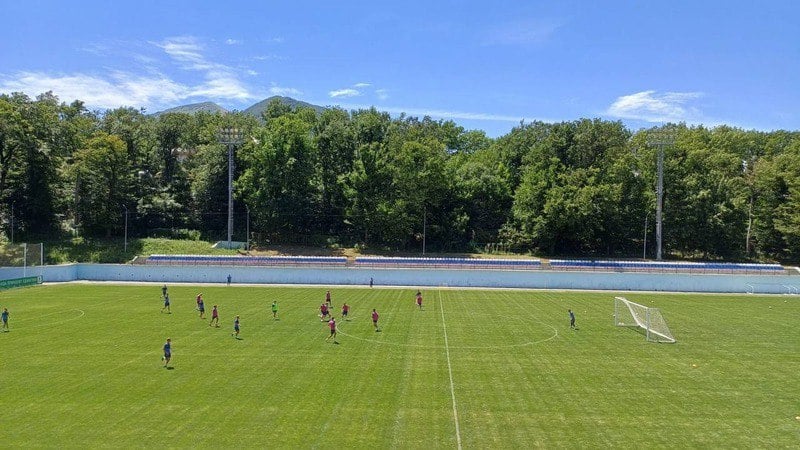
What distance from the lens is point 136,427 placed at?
16.0 metres

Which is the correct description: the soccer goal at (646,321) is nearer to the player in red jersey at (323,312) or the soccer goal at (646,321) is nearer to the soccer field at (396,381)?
the soccer field at (396,381)

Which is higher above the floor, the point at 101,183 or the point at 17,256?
the point at 101,183

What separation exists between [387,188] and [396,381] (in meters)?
52.0

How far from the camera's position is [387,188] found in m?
71.4

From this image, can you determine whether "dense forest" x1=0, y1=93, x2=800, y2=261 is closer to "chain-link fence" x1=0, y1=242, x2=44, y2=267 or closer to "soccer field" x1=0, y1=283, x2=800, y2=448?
"chain-link fence" x1=0, y1=242, x2=44, y2=267

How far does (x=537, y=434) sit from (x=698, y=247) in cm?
6625

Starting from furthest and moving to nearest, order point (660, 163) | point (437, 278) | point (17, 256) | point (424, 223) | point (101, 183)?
1. point (424, 223)
2. point (101, 183)
3. point (660, 163)
4. point (17, 256)
5. point (437, 278)

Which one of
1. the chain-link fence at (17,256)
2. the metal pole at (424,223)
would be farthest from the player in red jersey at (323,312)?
the metal pole at (424,223)

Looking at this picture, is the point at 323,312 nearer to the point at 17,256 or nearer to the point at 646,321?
the point at 646,321

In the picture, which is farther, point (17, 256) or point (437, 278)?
point (17, 256)

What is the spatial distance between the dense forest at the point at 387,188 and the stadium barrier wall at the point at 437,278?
17.9 meters

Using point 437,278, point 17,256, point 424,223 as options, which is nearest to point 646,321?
point 437,278

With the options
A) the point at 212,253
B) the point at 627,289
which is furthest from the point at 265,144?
the point at 627,289

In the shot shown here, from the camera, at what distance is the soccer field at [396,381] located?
1583 centimetres
